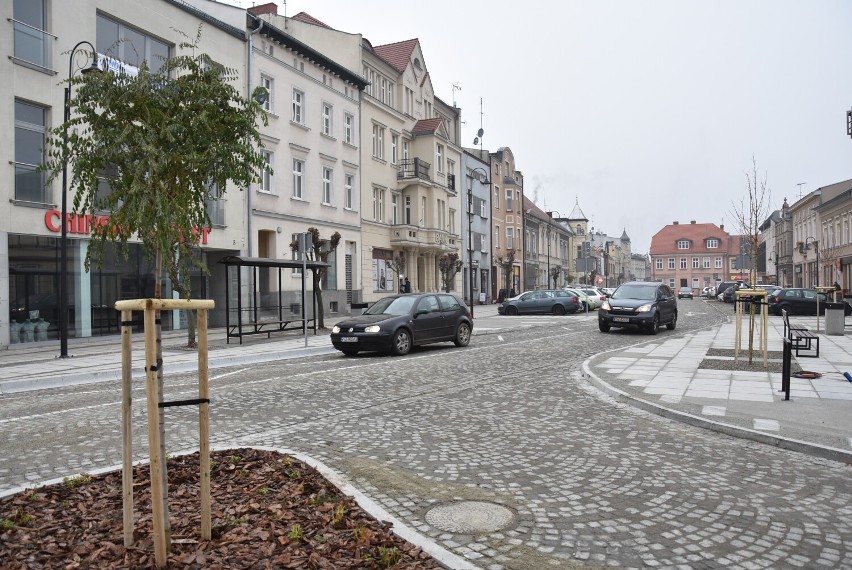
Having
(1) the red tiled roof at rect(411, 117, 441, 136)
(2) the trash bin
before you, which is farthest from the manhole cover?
(1) the red tiled roof at rect(411, 117, 441, 136)

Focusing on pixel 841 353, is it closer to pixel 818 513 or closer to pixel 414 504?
pixel 818 513

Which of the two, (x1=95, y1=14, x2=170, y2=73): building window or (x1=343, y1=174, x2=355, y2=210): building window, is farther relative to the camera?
(x1=343, y1=174, x2=355, y2=210): building window

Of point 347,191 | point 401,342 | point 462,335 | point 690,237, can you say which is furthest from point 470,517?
point 690,237

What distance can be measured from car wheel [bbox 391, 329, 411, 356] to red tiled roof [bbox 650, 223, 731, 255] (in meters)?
121

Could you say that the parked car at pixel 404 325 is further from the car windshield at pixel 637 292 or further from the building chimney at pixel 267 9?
the building chimney at pixel 267 9

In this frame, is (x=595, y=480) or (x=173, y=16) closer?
(x=595, y=480)

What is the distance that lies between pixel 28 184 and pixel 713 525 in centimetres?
1945

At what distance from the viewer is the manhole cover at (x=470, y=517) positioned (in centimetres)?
437

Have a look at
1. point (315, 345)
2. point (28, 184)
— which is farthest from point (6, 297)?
point (315, 345)

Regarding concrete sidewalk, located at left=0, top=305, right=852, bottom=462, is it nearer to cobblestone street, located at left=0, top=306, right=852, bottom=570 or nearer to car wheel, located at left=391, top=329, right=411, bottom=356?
cobblestone street, located at left=0, top=306, right=852, bottom=570

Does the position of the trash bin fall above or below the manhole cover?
above

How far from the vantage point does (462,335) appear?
1795 centimetres

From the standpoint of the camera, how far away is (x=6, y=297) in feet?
57.9

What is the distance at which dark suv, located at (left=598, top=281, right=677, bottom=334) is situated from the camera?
2198 centimetres
